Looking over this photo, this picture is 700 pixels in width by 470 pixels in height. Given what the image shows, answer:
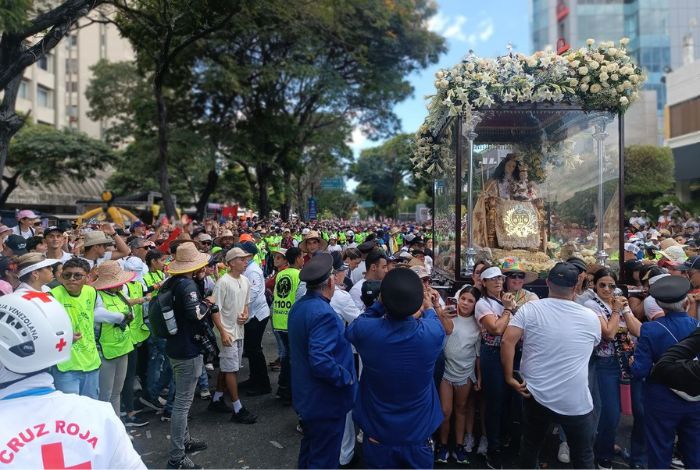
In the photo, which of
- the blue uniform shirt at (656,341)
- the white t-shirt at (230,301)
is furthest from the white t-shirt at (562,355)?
the white t-shirt at (230,301)

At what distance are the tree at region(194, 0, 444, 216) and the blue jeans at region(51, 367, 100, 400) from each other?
610 inches

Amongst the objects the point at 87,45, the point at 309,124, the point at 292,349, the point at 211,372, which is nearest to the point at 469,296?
the point at 292,349

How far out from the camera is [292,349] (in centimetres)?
365

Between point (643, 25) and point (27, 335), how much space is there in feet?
238

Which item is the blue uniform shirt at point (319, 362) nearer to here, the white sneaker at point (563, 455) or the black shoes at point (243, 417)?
the black shoes at point (243, 417)

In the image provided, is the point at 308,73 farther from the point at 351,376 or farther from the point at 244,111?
the point at 351,376

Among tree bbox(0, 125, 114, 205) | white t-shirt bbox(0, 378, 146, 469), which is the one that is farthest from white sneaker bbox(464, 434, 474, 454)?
tree bbox(0, 125, 114, 205)

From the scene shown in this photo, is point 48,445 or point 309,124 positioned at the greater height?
point 309,124

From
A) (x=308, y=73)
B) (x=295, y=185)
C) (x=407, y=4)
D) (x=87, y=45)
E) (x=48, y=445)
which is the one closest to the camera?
(x=48, y=445)

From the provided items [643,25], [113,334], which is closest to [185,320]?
[113,334]

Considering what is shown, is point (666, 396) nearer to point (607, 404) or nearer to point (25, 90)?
point (607, 404)

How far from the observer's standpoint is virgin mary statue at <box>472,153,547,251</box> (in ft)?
23.4

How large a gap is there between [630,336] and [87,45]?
184 ft

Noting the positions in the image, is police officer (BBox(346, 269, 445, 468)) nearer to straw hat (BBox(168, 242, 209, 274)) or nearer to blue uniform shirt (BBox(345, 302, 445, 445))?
blue uniform shirt (BBox(345, 302, 445, 445))
